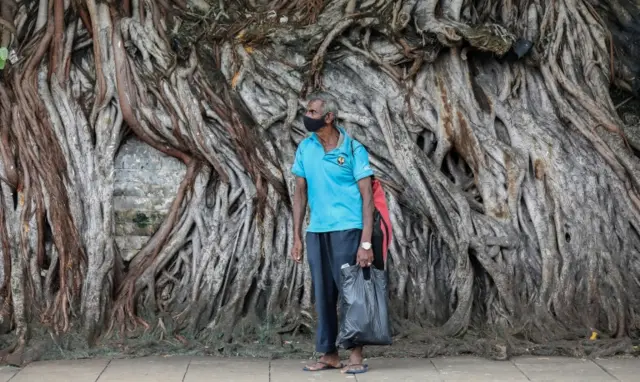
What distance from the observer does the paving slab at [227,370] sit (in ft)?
20.0

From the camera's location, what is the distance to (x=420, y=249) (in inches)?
289

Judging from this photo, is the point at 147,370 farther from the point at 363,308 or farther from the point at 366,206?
the point at 366,206

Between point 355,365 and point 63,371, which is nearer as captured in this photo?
point 355,365

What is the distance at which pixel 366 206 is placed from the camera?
6.02 meters

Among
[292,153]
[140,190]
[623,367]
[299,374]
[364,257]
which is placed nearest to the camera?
[364,257]

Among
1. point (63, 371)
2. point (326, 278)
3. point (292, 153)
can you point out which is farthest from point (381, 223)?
point (63, 371)

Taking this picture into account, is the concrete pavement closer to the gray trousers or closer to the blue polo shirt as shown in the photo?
the gray trousers

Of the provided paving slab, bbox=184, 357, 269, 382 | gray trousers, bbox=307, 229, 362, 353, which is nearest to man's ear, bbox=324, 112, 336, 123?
gray trousers, bbox=307, 229, 362, 353

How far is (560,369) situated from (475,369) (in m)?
0.50

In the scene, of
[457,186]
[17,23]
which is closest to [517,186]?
[457,186]

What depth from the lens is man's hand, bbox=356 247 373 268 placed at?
19.5 ft

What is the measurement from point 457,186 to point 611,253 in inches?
44.6

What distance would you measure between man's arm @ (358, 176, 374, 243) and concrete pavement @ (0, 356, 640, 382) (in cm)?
83

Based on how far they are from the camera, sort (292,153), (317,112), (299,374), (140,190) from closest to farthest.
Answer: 1. (317,112)
2. (299,374)
3. (292,153)
4. (140,190)
